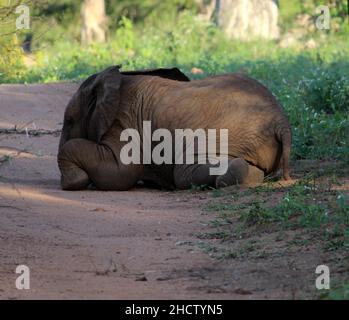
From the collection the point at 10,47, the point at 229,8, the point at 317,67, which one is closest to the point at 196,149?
the point at 10,47

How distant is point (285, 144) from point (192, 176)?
2.82 ft

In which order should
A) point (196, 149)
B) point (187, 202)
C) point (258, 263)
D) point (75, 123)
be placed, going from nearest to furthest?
point (258, 263), point (187, 202), point (196, 149), point (75, 123)

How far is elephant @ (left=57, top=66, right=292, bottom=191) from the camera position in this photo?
9430 millimetres

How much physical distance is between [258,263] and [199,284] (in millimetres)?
537

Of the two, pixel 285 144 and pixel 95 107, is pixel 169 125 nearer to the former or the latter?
pixel 95 107

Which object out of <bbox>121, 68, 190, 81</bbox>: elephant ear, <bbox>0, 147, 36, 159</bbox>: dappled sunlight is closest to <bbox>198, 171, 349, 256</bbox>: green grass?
<bbox>121, 68, 190, 81</bbox>: elephant ear

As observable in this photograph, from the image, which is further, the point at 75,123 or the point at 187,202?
the point at 75,123

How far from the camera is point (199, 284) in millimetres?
6086

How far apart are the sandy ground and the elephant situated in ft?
0.65

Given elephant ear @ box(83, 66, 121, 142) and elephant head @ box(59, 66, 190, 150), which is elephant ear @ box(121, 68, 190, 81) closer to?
elephant head @ box(59, 66, 190, 150)

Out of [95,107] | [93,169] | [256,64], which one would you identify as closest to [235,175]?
[93,169]

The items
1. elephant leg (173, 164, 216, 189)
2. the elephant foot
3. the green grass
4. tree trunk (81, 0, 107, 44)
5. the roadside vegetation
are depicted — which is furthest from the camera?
tree trunk (81, 0, 107, 44)
